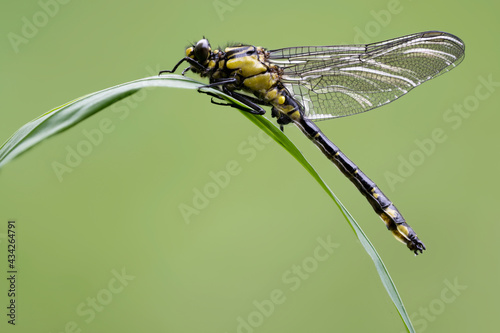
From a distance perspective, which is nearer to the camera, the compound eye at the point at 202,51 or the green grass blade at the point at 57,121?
the green grass blade at the point at 57,121

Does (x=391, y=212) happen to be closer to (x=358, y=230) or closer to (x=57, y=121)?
(x=358, y=230)

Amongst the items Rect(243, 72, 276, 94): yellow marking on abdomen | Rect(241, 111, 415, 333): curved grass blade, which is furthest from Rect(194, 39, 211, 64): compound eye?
Rect(241, 111, 415, 333): curved grass blade

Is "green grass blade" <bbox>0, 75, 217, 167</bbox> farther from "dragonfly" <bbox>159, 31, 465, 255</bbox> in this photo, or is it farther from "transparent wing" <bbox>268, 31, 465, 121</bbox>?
"transparent wing" <bbox>268, 31, 465, 121</bbox>

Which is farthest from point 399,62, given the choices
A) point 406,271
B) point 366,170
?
point 406,271

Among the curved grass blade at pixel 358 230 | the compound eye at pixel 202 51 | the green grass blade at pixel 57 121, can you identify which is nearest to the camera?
the green grass blade at pixel 57 121

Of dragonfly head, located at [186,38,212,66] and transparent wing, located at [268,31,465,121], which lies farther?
transparent wing, located at [268,31,465,121]

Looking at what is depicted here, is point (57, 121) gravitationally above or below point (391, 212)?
above

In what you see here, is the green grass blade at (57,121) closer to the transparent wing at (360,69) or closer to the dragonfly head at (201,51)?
the dragonfly head at (201,51)

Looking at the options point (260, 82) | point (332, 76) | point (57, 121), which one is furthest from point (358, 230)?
point (332, 76)

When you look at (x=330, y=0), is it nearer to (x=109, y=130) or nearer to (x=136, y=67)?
(x=136, y=67)

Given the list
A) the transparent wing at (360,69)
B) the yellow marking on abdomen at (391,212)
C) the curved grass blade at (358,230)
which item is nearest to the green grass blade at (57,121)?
the curved grass blade at (358,230)
